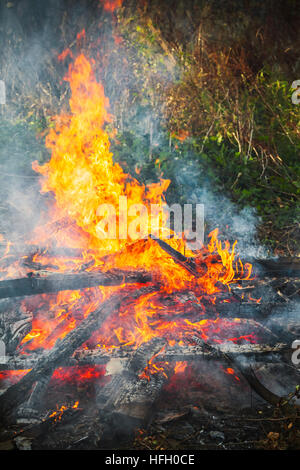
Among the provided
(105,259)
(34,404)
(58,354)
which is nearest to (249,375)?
(58,354)

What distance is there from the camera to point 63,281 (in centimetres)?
377

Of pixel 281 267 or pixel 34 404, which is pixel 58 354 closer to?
pixel 34 404

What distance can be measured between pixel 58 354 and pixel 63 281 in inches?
39.8

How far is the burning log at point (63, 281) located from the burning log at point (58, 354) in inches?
9.0

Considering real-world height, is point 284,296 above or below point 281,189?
below

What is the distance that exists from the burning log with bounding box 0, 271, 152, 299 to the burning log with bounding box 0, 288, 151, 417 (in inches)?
9.0

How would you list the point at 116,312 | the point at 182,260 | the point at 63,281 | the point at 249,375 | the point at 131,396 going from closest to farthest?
1. the point at 131,396
2. the point at 249,375
3. the point at 116,312
4. the point at 63,281
5. the point at 182,260

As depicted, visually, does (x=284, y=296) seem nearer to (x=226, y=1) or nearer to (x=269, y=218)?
(x=269, y=218)

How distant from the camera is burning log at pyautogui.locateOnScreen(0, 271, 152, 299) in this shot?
3.71m

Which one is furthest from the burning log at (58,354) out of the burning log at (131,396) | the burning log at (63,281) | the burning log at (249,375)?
the burning log at (249,375)

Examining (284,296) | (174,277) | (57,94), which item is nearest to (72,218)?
(174,277)

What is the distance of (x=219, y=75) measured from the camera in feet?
23.8

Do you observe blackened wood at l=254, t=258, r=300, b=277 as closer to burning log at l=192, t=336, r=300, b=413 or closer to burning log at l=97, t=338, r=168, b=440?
burning log at l=192, t=336, r=300, b=413

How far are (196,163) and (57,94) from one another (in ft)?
14.5
